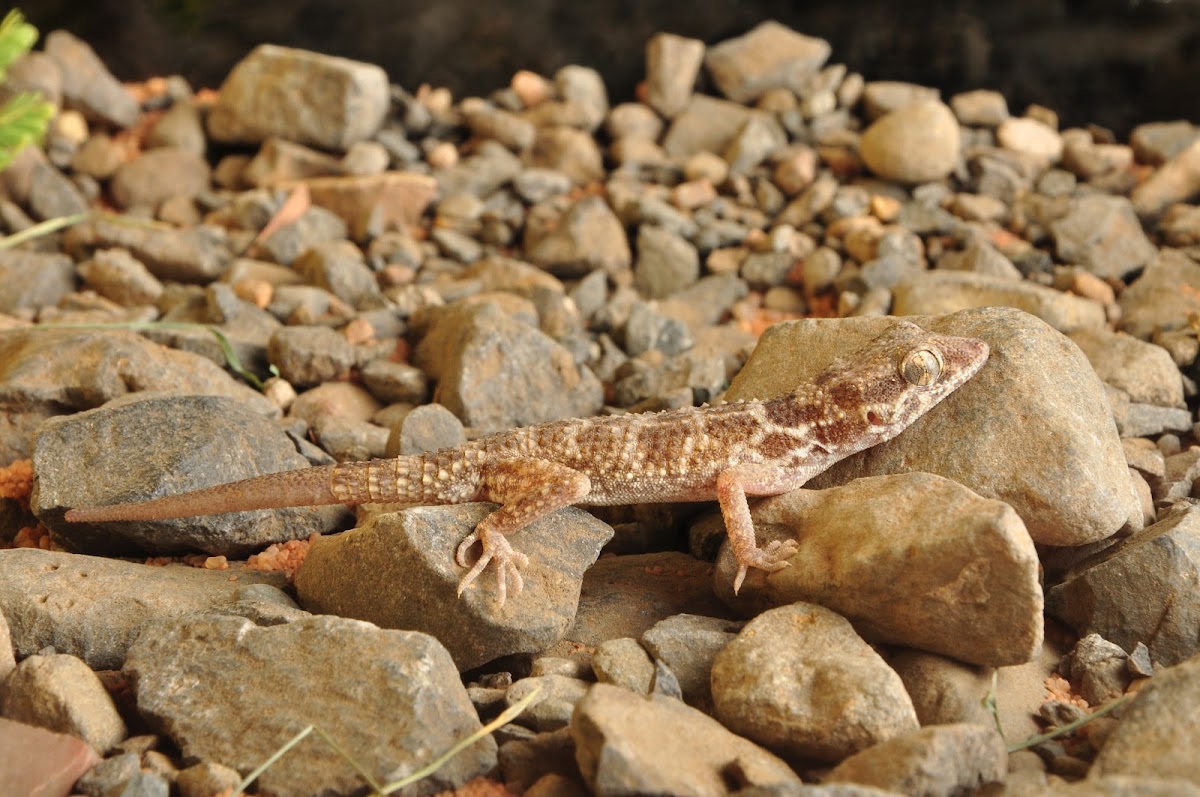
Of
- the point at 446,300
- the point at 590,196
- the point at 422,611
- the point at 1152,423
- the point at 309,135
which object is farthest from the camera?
the point at 309,135

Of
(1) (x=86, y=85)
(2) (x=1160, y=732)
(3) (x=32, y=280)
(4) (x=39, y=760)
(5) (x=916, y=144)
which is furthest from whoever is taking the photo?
(1) (x=86, y=85)

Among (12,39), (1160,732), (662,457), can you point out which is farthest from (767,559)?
(12,39)

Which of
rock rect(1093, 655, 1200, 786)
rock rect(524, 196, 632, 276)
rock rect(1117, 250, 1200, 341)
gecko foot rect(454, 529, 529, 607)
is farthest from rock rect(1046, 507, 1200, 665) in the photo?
rock rect(524, 196, 632, 276)

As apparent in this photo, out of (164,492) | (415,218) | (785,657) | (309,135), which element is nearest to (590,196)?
(415,218)

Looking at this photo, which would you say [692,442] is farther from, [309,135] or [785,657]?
[309,135]

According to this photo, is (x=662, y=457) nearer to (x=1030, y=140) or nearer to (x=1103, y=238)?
(x=1103, y=238)

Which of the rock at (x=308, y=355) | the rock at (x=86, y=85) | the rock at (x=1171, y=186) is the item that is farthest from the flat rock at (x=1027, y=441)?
the rock at (x=86, y=85)

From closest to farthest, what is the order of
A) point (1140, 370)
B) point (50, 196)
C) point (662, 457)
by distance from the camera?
point (662, 457) → point (1140, 370) → point (50, 196)
